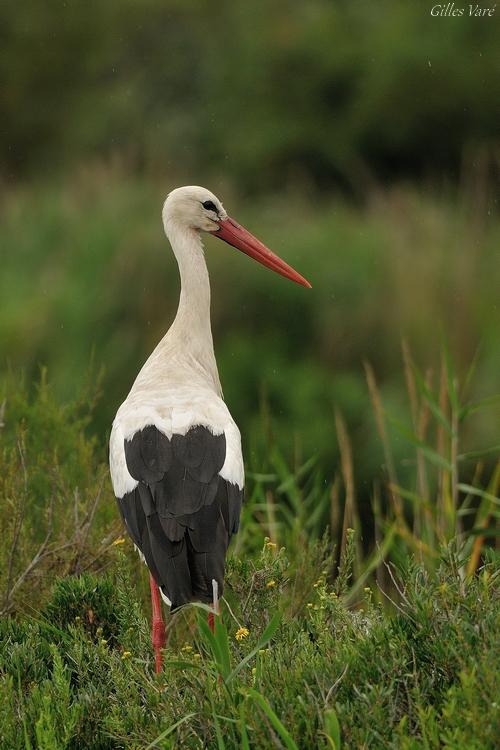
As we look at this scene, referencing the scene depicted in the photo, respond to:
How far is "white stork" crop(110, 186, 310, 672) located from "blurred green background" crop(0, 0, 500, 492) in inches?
42.7

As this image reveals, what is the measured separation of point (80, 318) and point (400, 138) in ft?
28.8

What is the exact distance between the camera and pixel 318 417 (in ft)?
24.2

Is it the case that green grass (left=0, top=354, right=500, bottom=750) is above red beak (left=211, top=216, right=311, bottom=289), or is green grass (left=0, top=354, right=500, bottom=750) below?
below

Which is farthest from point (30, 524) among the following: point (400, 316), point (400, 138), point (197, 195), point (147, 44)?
point (147, 44)

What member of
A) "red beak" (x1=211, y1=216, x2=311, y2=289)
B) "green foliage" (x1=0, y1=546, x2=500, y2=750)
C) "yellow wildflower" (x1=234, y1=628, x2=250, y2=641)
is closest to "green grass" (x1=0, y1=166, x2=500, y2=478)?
"red beak" (x1=211, y1=216, x2=311, y2=289)

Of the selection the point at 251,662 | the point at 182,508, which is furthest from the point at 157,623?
the point at 251,662

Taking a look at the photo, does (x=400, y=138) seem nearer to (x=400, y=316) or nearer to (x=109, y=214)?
(x=109, y=214)

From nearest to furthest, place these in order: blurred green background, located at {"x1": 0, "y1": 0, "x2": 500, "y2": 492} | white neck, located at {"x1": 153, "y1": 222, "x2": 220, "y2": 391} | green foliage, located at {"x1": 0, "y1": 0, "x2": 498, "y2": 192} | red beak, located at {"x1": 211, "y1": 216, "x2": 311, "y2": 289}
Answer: white neck, located at {"x1": 153, "y1": 222, "x2": 220, "y2": 391} → red beak, located at {"x1": 211, "y1": 216, "x2": 311, "y2": 289} → blurred green background, located at {"x1": 0, "y1": 0, "x2": 500, "y2": 492} → green foliage, located at {"x1": 0, "y1": 0, "x2": 498, "y2": 192}

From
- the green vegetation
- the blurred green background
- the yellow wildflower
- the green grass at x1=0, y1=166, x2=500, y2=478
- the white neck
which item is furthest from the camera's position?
the blurred green background

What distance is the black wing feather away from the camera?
3320 millimetres

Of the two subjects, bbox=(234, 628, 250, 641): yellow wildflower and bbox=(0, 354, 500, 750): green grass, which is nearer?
bbox=(0, 354, 500, 750): green grass

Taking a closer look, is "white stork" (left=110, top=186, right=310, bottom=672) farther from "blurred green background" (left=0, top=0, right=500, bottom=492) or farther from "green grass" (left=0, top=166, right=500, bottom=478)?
"green grass" (left=0, top=166, right=500, bottom=478)

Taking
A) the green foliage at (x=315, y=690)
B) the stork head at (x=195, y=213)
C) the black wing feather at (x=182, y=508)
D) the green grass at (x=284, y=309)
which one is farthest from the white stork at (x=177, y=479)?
the green grass at (x=284, y=309)

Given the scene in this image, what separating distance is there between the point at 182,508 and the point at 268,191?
12.6m
